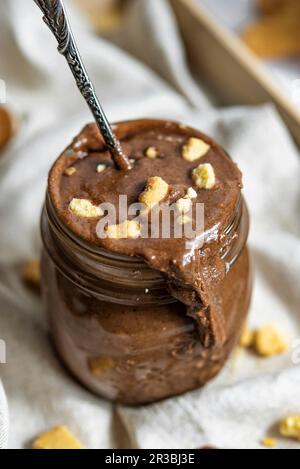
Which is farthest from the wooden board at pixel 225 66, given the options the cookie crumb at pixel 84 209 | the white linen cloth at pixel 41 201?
the cookie crumb at pixel 84 209

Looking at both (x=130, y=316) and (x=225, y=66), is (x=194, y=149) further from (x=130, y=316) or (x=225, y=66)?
(x=225, y=66)

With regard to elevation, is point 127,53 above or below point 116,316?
above

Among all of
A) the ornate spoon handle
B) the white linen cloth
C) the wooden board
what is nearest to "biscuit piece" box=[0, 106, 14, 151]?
the white linen cloth

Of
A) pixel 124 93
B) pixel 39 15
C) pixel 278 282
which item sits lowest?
pixel 278 282

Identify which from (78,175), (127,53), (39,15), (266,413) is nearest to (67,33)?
(78,175)

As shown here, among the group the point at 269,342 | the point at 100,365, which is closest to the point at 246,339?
the point at 269,342

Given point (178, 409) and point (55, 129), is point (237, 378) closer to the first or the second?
point (178, 409)
